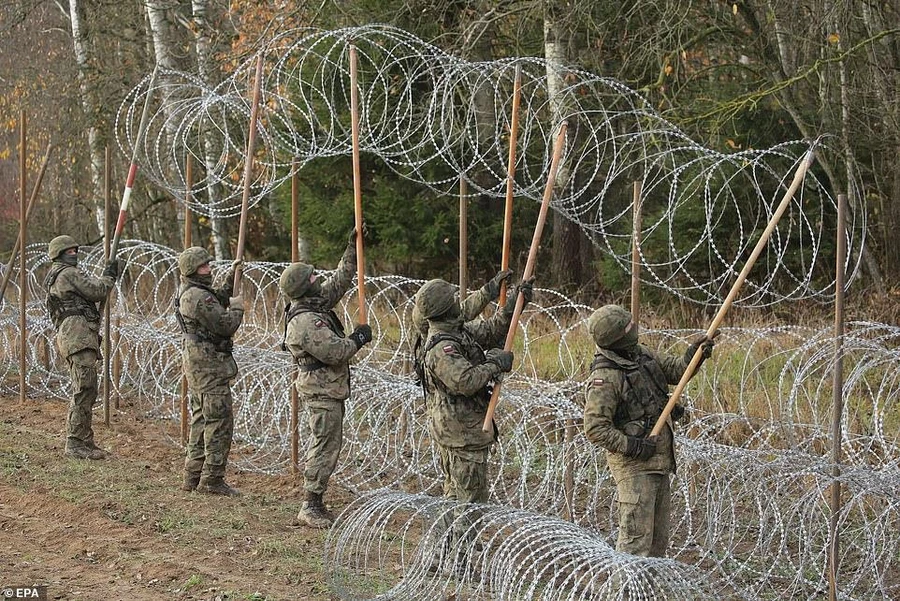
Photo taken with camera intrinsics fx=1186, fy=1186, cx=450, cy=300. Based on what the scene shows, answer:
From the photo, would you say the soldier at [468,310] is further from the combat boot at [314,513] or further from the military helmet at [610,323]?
the combat boot at [314,513]

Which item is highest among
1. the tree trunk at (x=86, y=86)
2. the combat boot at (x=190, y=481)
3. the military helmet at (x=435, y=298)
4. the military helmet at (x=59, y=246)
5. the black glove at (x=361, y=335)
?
the tree trunk at (x=86, y=86)

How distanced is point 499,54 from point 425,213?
257cm

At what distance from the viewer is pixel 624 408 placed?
661cm

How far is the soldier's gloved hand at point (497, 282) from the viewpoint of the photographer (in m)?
7.39

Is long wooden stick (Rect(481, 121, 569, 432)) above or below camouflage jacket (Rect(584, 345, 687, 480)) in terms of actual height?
above

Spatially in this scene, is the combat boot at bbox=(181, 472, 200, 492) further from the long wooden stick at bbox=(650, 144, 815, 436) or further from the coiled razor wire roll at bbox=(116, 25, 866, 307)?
the long wooden stick at bbox=(650, 144, 815, 436)

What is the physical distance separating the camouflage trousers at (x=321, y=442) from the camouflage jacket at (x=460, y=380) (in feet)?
4.21

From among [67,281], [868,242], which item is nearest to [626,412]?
[67,281]

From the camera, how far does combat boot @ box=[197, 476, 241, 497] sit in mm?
9531

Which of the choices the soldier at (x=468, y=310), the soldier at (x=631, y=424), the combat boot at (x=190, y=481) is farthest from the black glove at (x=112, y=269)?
the soldier at (x=631, y=424)

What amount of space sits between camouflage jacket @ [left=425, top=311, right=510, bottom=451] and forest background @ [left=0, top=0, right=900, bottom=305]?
3942 mm

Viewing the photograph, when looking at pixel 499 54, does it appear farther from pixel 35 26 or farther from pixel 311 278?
pixel 35 26

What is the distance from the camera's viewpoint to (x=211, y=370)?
9.43 meters

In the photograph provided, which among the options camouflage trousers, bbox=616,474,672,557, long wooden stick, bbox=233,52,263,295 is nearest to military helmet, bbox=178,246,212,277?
long wooden stick, bbox=233,52,263,295
